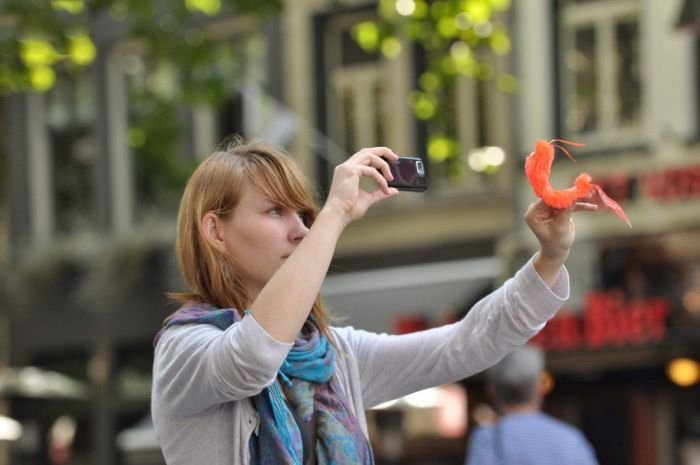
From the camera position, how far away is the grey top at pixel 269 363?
7.63 ft

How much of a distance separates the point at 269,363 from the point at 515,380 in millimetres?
2796

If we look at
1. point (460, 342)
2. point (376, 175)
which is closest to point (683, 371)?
point (460, 342)

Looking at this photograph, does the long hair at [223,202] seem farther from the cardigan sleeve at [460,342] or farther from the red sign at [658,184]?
the red sign at [658,184]

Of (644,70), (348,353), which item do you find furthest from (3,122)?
(348,353)

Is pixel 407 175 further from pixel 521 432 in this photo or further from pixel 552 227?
pixel 521 432

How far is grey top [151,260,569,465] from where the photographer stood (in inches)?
91.6

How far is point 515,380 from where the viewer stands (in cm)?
499

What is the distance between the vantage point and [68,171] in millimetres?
18234

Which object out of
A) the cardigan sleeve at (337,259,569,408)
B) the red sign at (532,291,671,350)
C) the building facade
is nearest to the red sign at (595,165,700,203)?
the building facade

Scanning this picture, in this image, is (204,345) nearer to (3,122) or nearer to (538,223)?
(538,223)

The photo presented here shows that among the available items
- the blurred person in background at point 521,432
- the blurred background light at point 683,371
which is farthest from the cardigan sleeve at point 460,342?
the blurred background light at point 683,371

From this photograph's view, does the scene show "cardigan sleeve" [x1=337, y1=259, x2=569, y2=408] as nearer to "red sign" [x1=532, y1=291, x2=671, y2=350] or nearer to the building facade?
the building facade

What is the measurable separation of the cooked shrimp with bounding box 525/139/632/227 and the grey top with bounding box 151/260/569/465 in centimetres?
17

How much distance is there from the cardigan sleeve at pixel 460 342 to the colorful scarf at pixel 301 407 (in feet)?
0.61
